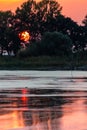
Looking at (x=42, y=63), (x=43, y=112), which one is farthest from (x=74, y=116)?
(x=42, y=63)

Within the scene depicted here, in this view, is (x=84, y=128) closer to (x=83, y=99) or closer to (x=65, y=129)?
(x=65, y=129)

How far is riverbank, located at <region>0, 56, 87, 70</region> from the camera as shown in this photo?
88431mm

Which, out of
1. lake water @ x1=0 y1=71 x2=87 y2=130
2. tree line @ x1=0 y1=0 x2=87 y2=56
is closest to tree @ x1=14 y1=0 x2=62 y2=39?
tree line @ x1=0 y1=0 x2=87 y2=56

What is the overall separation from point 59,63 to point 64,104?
72254mm

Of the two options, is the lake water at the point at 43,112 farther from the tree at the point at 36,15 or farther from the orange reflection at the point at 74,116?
the tree at the point at 36,15

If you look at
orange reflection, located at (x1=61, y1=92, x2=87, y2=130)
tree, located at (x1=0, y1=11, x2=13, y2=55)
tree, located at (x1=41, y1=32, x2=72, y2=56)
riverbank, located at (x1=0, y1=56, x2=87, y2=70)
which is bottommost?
riverbank, located at (x1=0, y1=56, x2=87, y2=70)

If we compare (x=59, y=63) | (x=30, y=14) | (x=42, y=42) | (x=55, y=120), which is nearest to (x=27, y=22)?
(x=30, y=14)

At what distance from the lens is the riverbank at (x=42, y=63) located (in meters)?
88.4

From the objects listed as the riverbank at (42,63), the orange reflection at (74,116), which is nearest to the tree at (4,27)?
the riverbank at (42,63)

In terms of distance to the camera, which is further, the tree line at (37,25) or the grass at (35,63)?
the tree line at (37,25)

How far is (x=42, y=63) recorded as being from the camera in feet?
304

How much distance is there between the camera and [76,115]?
54.8ft

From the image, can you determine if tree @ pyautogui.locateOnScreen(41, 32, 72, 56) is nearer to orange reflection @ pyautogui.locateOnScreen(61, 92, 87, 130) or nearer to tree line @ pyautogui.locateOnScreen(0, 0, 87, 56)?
tree line @ pyautogui.locateOnScreen(0, 0, 87, 56)

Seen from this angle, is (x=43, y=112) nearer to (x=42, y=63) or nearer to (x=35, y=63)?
(x=35, y=63)
